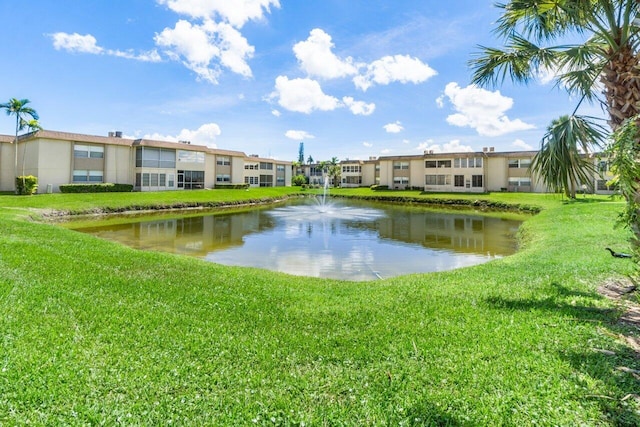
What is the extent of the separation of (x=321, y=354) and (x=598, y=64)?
7.75 metres

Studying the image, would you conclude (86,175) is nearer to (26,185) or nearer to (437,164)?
(26,185)

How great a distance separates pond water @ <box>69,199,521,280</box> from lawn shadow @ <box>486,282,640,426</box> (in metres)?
5.68

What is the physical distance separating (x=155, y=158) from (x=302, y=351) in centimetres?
4761

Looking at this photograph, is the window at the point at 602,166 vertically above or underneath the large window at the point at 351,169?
underneath

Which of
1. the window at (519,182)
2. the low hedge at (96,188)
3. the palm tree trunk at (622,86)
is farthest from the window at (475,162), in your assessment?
the palm tree trunk at (622,86)

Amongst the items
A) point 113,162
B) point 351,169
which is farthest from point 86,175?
point 351,169

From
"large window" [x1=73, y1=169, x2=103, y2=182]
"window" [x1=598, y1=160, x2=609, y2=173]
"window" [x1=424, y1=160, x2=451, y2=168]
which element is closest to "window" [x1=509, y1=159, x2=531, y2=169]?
"window" [x1=424, y1=160, x2=451, y2=168]

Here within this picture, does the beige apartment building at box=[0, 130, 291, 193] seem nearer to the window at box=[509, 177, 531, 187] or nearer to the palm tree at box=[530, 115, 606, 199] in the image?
the window at box=[509, 177, 531, 187]

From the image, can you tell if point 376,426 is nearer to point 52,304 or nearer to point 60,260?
point 52,304

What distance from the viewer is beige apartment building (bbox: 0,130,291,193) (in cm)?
3791

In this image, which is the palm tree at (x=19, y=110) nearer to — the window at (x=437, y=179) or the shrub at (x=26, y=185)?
the shrub at (x=26, y=185)

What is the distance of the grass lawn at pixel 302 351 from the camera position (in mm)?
3546

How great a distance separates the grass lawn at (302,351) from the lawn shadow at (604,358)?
0.07ft

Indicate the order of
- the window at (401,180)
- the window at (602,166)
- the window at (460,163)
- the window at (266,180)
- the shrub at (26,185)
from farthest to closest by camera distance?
1. the window at (266,180)
2. the window at (401,180)
3. the window at (460,163)
4. the shrub at (26,185)
5. the window at (602,166)
